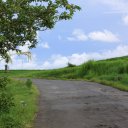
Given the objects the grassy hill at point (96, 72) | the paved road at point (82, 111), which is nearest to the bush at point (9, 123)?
the paved road at point (82, 111)

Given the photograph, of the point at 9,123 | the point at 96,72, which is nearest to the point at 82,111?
the point at 9,123

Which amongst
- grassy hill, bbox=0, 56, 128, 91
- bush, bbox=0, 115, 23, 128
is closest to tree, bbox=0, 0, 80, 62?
bush, bbox=0, 115, 23, 128

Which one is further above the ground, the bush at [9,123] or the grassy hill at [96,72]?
the grassy hill at [96,72]

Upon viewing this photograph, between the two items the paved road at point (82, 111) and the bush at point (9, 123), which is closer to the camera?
the bush at point (9, 123)

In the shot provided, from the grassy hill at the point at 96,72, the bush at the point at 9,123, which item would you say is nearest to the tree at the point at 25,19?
the bush at the point at 9,123

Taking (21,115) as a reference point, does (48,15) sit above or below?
above

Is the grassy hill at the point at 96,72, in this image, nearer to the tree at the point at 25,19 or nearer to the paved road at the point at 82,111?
the paved road at the point at 82,111

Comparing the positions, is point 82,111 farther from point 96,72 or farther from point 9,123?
point 96,72

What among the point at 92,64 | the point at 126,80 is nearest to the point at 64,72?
the point at 92,64

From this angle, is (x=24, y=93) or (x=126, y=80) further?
(x=126, y=80)

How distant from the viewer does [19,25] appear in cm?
1580

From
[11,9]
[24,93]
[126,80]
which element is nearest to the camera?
[11,9]

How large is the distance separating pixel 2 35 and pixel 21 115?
407 centimetres

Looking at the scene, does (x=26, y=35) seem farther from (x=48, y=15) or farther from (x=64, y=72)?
(x=64, y=72)
